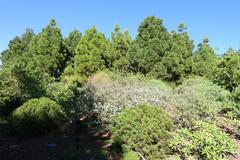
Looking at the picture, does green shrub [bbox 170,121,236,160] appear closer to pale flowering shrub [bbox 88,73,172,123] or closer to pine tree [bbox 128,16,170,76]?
pale flowering shrub [bbox 88,73,172,123]

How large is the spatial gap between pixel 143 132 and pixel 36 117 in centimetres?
333

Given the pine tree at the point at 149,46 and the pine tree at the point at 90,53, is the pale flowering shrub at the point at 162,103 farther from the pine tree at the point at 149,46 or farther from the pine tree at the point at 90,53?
the pine tree at the point at 90,53

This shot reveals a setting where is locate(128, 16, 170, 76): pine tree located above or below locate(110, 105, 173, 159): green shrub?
above

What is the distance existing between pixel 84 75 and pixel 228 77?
10.7 meters

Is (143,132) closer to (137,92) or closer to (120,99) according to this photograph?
(120,99)

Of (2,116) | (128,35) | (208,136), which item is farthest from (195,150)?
(128,35)

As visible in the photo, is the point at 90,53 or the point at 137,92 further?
the point at 90,53

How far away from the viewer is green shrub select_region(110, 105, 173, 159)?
8031 mm

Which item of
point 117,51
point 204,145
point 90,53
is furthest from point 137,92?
point 90,53

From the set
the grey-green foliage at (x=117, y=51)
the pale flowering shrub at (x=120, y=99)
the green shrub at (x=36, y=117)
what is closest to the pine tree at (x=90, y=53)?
the grey-green foliage at (x=117, y=51)

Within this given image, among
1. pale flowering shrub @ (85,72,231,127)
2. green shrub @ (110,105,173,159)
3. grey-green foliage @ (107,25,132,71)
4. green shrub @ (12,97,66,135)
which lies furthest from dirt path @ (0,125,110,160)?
grey-green foliage @ (107,25,132,71)

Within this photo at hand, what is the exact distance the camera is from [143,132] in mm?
8070

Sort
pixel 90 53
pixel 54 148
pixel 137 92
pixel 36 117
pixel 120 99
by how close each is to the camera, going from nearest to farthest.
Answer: pixel 54 148 → pixel 36 117 → pixel 120 99 → pixel 137 92 → pixel 90 53

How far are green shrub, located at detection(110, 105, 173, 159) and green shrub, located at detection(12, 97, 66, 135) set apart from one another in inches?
93.4
